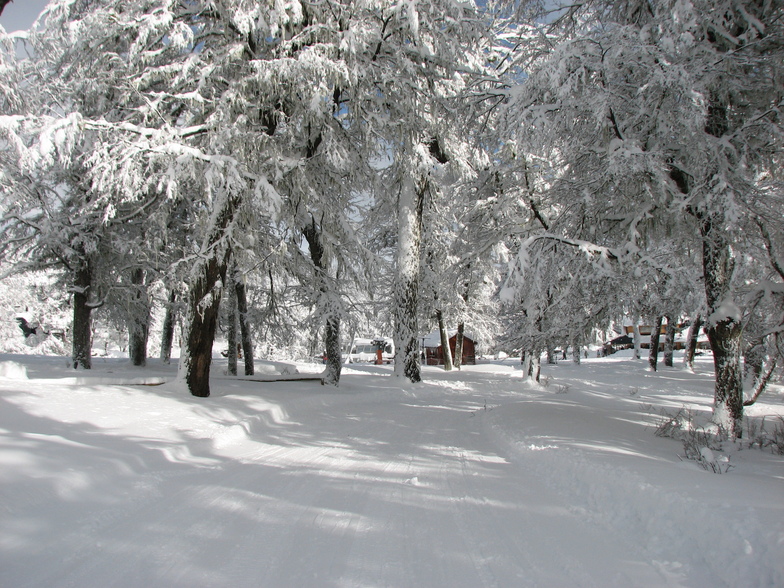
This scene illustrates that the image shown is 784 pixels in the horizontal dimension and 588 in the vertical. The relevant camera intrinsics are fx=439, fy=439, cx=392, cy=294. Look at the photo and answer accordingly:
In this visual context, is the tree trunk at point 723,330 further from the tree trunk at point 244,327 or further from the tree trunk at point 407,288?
the tree trunk at point 244,327

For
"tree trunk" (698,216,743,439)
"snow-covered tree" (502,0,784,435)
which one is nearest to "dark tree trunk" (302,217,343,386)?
"snow-covered tree" (502,0,784,435)

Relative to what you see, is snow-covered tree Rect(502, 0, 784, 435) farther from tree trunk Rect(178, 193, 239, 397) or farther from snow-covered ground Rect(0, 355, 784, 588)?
tree trunk Rect(178, 193, 239, 397)

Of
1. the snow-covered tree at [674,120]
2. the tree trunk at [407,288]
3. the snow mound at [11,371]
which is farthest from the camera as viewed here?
the tree trunk at [407,288]

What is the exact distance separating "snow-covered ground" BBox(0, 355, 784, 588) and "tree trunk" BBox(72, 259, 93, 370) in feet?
26.2

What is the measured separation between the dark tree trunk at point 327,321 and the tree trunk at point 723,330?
8.65 meters

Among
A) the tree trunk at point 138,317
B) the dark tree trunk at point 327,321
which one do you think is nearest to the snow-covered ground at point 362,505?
the dark tree trunk at point 327,321

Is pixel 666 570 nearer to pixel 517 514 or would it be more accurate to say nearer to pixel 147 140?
pixel 517 514

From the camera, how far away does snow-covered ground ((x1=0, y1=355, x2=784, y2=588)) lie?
2730 millimetres

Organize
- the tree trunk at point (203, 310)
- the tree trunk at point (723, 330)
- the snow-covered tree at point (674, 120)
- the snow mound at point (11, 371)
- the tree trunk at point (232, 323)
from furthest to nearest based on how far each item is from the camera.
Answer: the tree trunk at point (232, 323) < the snow mound at point (11, 371) < the tree trunk at point (203, 310) < the tree trunk at point (723, 330) < the snow-covered tree at point (674, 120)

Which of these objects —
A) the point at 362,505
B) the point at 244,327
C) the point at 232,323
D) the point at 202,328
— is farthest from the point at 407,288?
the point at 362,505

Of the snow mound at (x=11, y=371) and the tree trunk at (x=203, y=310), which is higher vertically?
the tree trunk at (x=203, y=310)

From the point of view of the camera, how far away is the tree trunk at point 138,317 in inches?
596

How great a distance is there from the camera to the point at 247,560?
112 inches

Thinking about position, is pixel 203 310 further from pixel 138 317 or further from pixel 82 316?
pixel 138 317
